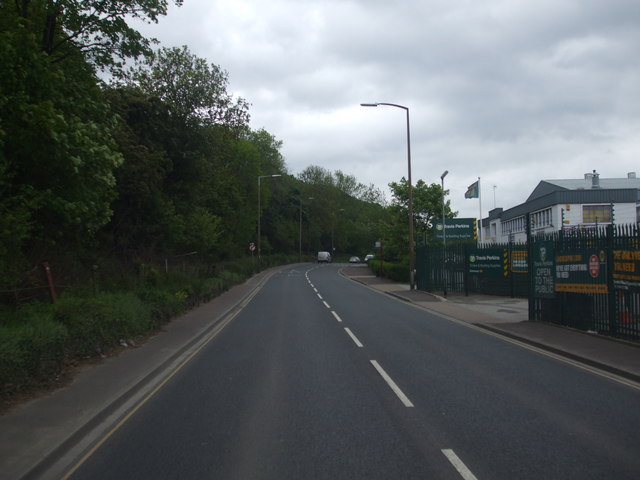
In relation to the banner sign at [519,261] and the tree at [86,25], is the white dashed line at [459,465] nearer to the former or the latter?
the tree at [86,25]

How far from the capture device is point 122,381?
8.29m

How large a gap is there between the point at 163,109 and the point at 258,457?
65.4 feet

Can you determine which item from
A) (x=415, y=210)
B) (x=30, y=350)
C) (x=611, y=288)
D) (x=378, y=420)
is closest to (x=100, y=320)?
(x=30, y=350)

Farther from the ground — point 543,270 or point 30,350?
point 543,270

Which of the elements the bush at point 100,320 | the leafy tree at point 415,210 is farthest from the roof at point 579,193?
the bush at point 100,320

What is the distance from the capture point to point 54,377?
823 cm

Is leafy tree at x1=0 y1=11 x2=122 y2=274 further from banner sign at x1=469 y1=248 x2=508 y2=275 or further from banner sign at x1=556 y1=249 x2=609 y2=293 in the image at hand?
banner sign at x1=469 y1=248 x2=508 y2=275

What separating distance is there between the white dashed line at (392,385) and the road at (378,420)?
0.02 meters

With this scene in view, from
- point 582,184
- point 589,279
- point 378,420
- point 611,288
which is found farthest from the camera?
point 582,184

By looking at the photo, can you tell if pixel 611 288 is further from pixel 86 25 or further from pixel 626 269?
pixel 86 25

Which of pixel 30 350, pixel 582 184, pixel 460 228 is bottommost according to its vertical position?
pixel 30 350

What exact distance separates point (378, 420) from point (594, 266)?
8.32 m

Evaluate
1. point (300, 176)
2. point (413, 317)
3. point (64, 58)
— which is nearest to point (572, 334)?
point (413, 317)

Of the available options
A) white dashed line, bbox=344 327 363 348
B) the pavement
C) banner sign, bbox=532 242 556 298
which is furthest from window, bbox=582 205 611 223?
white dashed line, bbox=344 327 363 348
